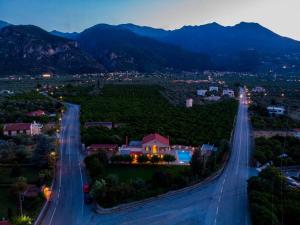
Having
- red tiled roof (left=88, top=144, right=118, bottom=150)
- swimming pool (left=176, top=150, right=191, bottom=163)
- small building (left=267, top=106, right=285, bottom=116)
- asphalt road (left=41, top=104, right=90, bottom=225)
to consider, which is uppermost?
small building (left=267, top=106, right=285, bottom=116)

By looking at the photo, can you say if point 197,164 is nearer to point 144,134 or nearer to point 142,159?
point 142,159

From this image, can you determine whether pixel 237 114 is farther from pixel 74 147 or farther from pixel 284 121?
pixel 74 147

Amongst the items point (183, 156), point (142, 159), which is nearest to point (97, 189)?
point (142, 159)

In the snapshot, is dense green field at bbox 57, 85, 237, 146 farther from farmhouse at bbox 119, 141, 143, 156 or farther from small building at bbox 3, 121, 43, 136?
small building at bbox 3, 121, 43, 136

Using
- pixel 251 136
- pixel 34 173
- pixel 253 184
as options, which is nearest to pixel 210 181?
pixel 253 184

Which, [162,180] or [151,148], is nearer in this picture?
[162,180]

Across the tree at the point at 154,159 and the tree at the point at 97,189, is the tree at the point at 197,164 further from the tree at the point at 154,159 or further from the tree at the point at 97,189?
the tree at the point at 97,189

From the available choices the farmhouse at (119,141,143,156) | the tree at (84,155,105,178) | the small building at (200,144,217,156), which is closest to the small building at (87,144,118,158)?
the farmhouse at (119,141,143,156)
